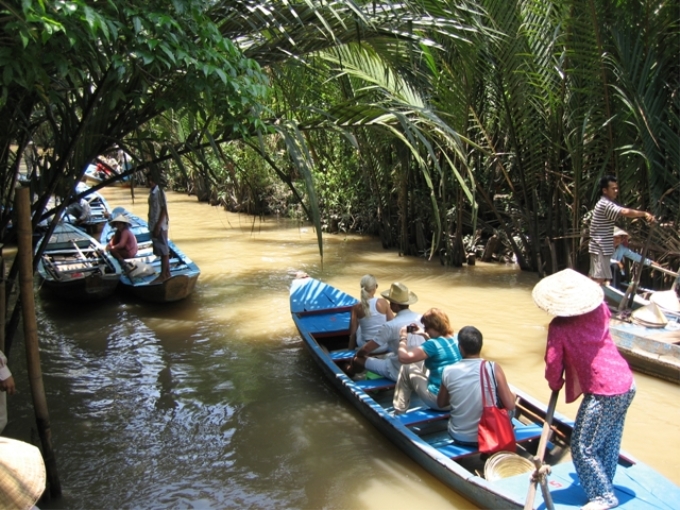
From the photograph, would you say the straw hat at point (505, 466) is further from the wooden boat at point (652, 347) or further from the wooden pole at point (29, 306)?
the wooden pole at point (29, 306)

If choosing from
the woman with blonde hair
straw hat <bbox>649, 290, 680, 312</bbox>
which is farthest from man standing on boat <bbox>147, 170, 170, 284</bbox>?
straw hat <bbox>649, 290, 680, 312</bbox>

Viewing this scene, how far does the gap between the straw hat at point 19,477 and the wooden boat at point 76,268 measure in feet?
20.4

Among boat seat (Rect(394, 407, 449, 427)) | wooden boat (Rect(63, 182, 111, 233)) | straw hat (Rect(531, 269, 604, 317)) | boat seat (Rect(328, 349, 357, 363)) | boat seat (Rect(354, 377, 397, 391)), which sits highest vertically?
straw hat (Rect(531, 269, 604, 317))

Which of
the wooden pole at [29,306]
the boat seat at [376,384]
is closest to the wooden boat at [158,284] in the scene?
the boat seat at [376,384]

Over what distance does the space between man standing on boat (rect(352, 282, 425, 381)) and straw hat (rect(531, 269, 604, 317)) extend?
176 cm

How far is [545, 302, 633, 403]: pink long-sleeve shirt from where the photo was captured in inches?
124

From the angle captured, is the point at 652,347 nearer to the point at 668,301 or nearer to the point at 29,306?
the point at 668,301

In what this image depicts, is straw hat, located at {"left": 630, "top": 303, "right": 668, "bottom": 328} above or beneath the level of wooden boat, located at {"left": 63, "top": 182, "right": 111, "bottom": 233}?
beneath

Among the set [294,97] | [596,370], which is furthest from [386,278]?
[596,370]

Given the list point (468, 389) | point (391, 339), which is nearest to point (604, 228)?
point (391, 339)

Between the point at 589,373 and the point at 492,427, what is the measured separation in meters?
0.90

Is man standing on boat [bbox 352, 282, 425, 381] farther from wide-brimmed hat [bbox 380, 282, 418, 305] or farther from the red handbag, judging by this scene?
the red handbag

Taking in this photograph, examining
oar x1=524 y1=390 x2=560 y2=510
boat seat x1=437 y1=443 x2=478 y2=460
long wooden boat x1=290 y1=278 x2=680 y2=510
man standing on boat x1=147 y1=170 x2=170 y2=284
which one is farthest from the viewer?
man standing on boat x1=147 y1=170 x2=170 y2=284

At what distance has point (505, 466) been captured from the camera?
3.77m
